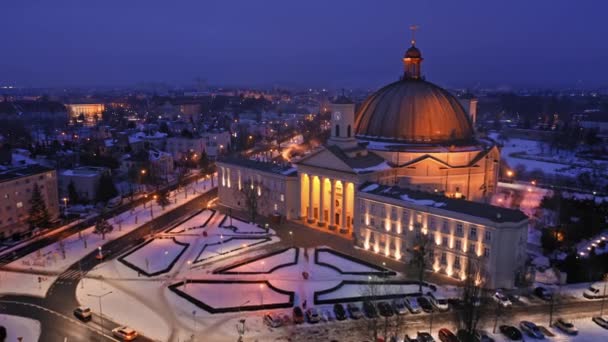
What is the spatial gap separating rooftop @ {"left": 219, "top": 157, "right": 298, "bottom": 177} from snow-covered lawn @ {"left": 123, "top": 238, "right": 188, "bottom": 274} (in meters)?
15.7

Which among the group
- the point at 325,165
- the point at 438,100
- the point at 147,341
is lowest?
the point at 147,341

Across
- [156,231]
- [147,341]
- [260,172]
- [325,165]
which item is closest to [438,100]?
[325,165]

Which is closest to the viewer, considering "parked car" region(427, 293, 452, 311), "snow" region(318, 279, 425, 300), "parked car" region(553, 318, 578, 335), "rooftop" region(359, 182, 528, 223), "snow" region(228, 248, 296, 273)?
"parked car" region(553, 318, 578, 335)

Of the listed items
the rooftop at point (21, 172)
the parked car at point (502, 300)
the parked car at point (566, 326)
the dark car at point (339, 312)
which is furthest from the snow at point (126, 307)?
the parked car at point (566, 326)

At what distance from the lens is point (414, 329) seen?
32.3m

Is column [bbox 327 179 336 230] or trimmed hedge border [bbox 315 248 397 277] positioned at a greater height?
column [bbox 327 179 336 230]

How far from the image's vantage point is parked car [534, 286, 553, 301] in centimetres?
3675

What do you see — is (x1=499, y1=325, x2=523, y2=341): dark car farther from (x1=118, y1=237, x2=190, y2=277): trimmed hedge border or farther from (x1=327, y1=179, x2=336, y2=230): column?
(x1=118, y1=237, x2=190, y2=277): trimmed hedge border

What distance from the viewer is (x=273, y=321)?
108 ft

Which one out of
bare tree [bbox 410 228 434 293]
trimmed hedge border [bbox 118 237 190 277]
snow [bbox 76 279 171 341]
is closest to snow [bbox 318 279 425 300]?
bare tree [bbox 410 228 434 293]

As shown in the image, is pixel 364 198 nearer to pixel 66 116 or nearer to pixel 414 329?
pixel 414 329

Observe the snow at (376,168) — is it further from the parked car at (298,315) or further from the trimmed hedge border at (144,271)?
the parked car at (298,315)

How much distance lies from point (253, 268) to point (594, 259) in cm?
2949

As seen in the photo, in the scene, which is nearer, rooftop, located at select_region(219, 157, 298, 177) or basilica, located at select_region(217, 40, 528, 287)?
basilica, located at select_region(217, 40, 528, 287)
